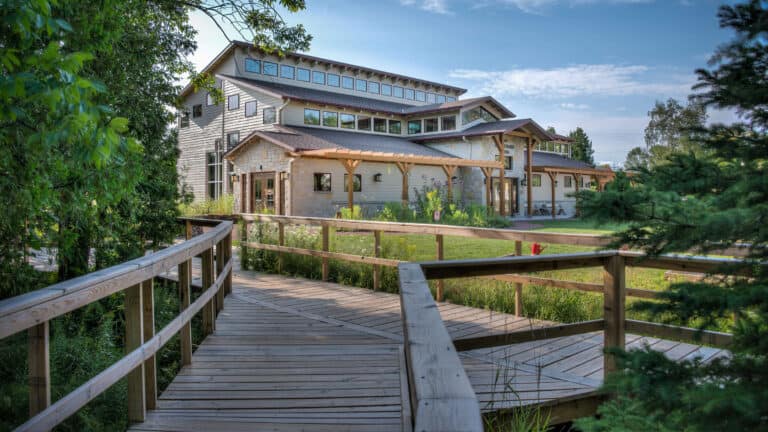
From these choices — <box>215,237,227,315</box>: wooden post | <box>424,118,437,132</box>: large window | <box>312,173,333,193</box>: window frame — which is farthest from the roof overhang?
<box>215,237,227,315</box>: wooden post

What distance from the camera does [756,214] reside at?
1.58 meters

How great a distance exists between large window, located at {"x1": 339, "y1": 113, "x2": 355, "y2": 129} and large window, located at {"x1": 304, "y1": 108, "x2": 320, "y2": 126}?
52.5 inches

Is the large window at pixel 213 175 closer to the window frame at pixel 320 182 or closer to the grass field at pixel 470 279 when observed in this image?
→ the window frame at pixel 320 182

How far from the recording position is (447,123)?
Result: 2777 centimetres

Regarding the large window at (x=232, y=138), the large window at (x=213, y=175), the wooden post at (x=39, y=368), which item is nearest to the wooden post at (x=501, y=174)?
the large window at (x=232, y=138)

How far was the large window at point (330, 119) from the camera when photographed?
24697 millimetres

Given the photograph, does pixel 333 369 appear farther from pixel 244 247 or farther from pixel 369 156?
pixel 369 156

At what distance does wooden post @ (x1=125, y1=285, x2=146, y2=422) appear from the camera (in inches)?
118

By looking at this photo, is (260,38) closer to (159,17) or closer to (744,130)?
(159,17)

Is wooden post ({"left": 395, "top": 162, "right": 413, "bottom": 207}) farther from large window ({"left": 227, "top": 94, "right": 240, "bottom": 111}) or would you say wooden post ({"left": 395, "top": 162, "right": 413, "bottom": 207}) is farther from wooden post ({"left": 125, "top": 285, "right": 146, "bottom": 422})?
wooden post ({"left": 125, "top": 285, "right": 146, "bottom": 422})

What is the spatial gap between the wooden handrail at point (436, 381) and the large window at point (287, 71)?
85.9 feet

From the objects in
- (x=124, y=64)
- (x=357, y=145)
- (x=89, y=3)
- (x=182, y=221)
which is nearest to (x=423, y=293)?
(x=89, y=3)

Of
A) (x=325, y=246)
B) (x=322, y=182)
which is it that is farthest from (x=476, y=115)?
(x=325, y=246)

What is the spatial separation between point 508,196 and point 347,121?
9.87 m
